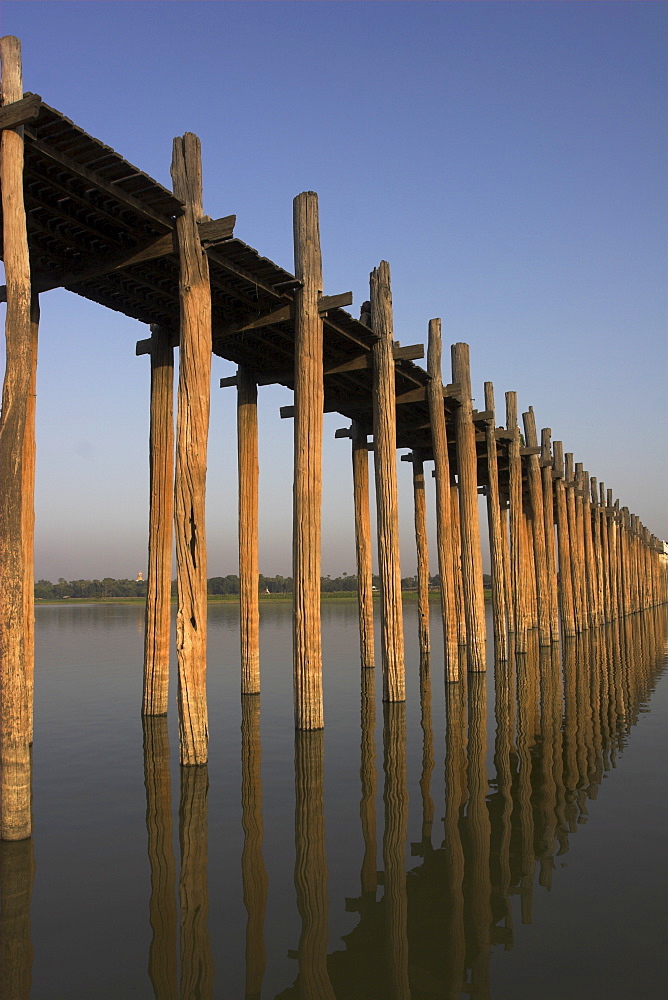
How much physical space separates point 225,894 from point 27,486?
5.90 metres

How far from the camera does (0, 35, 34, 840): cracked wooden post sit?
21.1ft

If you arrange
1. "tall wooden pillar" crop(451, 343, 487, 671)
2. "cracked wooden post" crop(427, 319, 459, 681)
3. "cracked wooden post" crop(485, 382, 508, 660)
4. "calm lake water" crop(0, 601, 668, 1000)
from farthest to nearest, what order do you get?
1. "cracked wooden post" crop(485, 382, 508, 660)
2. "tall wooden pillar" crop(451, 343, 487, 671)
3. "cracked wooden post" crop(427, 319, 459, 681)
4. "calm lake water" crop(0, 601, 668, 1000)

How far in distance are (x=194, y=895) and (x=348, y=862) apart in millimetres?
1209

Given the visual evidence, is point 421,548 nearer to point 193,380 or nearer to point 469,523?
point 469,523

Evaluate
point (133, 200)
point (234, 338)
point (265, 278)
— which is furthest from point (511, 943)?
point (234, 338)

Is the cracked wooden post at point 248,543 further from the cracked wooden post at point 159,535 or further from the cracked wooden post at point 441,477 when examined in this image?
the cracked wooden post at point 441,477

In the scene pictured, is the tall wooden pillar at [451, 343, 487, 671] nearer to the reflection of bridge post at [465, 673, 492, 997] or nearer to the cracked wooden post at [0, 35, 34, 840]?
the reflection of bridge post at [465, 673, 492, 997]

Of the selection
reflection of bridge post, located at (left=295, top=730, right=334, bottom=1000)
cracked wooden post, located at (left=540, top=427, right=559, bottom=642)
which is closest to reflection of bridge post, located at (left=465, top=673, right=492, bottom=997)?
reflection of bridge post, located at (left=295, top=730, right=334, bottom=1000)

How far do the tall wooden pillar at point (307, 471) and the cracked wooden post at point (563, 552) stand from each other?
1910 centimetres

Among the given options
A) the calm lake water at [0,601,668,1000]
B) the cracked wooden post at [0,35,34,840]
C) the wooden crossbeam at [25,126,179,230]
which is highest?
the wooden crossbeam at [25,126,179,230]

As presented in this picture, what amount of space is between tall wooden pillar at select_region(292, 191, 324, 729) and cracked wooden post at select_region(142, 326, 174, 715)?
2072 mm

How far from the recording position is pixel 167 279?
1098cm

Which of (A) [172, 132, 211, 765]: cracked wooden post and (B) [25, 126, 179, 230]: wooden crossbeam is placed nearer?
(B) [25, 126, 179, 230]: wooden crossbeam

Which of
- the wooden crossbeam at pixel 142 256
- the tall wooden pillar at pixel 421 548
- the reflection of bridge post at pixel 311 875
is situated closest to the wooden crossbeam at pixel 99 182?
the wooden crossbeam at pixel 142 256
